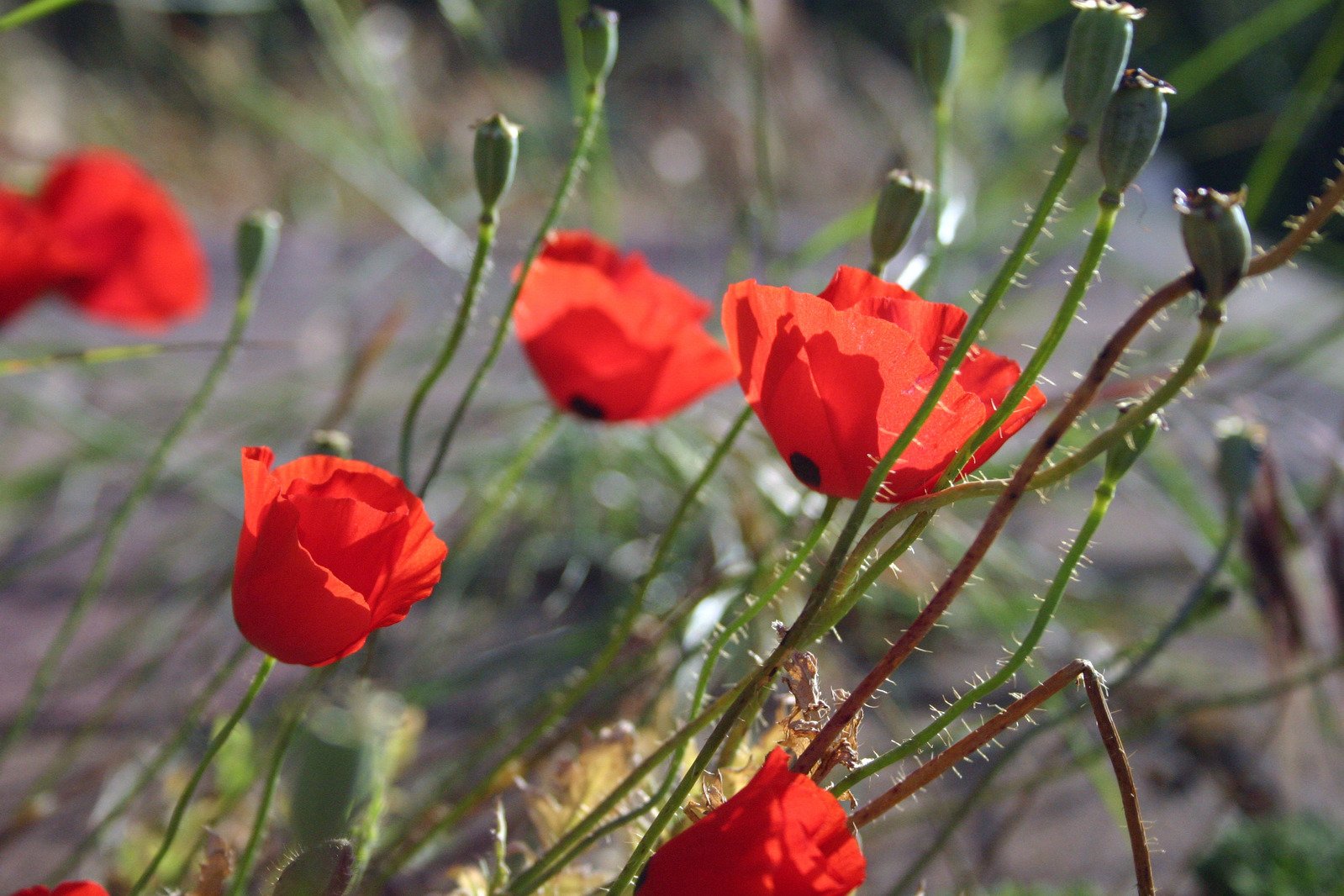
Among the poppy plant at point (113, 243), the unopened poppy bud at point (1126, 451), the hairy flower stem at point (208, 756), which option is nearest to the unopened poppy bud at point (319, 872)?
the hairy flower stem at point (208, 756)

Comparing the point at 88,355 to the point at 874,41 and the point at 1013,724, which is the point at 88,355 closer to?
the point at 1013,724

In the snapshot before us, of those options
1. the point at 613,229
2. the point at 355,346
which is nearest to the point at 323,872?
the point at 613,229

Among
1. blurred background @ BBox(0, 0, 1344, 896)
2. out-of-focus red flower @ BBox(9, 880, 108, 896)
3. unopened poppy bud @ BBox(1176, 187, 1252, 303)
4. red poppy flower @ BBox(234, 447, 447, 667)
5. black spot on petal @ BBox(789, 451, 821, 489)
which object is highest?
unopened poppy bud @ BBox(1176, 187, 1252, 303)

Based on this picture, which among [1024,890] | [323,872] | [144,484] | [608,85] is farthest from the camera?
[608,85]

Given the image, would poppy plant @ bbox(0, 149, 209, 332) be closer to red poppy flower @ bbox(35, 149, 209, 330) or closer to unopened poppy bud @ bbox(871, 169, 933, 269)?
red poppy flower @ bbox(35, 149, 209, 330)

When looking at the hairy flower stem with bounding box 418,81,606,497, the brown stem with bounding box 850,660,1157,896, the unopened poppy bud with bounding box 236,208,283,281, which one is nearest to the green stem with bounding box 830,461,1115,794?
the brown stem with bounding box 850,660,1157,896
